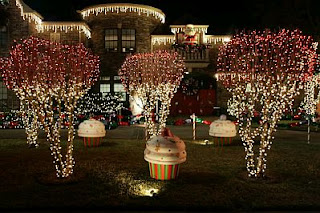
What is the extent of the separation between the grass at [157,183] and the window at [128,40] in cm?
1293

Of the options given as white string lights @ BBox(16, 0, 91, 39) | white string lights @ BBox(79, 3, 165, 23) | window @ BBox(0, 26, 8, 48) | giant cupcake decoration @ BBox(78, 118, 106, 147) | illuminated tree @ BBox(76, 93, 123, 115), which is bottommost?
giant cupcake decoration @ BBox(78, 118, 106, 147)

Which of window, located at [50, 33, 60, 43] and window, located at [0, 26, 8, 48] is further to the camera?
window, located at [50, 33, 60, 43]

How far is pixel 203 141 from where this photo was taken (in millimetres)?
13422

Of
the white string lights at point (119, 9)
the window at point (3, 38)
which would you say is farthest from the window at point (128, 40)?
the window at point (3, 38)

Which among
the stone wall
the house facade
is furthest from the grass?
the stone wall

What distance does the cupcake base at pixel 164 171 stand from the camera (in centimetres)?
747

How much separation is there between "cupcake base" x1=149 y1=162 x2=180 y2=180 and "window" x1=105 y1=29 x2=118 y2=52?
1668cm

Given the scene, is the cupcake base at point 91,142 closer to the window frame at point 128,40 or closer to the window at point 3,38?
the window frame at point 128,40

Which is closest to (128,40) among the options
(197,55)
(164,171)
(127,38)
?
(127,38)

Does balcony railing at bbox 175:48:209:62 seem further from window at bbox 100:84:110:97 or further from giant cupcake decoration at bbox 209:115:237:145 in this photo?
giant cupcake decoration at bbox 209:115:237:145

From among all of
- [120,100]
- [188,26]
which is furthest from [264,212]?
[188,26]

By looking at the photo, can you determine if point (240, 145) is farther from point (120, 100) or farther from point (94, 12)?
point (94, 12)

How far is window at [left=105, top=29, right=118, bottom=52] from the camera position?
22.8 metres

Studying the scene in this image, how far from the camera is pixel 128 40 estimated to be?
22984mm
